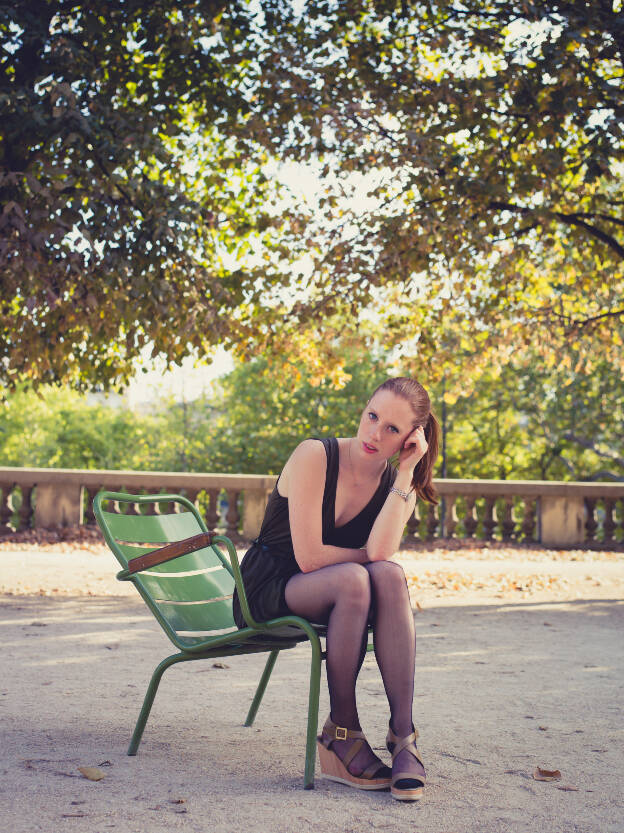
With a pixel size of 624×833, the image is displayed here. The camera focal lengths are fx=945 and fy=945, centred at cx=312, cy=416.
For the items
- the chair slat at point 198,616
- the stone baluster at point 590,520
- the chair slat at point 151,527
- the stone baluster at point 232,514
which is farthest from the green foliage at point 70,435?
the chair slat at point 198,616

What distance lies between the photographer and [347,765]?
344 centimetres

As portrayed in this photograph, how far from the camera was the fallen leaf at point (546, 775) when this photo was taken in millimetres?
3601

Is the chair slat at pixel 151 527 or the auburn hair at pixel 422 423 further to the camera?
the chair slat at pixel 151 527

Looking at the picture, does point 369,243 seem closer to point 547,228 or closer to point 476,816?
point 547,228

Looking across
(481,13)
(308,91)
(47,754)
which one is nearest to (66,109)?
(308,91)

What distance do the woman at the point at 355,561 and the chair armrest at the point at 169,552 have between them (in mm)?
340

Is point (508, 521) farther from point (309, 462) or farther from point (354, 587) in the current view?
point (354, 587)

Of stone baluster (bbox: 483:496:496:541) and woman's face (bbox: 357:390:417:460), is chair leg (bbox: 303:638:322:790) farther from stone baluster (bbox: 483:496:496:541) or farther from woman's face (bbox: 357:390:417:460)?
stone baluster (bbox: 483:496:496:541)

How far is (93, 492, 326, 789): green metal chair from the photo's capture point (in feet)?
11.7

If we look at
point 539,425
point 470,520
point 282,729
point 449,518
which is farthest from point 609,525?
point 539,425

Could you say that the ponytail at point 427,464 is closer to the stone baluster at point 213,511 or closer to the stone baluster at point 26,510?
the stone baluster at point 213,511

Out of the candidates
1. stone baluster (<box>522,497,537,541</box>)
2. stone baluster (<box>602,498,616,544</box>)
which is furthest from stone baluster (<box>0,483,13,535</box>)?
stone baluster (<box>602,498,616,544</box>)

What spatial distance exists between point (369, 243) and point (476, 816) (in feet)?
28.6

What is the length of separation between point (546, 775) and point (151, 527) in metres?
1.99
